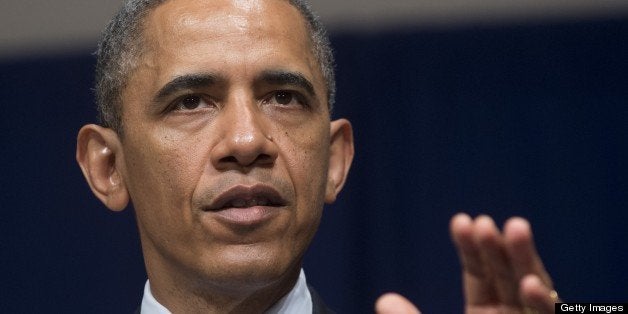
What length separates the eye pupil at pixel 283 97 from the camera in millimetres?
1684

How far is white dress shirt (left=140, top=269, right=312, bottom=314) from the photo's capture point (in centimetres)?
171

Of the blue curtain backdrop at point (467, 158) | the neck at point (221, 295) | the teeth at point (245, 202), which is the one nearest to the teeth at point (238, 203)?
the teeth at point (245, 202)

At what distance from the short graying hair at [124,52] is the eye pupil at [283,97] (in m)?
0.13

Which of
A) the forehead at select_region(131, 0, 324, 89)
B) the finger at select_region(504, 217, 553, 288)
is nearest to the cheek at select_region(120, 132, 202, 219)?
the forehead at select_region(131, 0, 324, 89)

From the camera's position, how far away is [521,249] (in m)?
1.17

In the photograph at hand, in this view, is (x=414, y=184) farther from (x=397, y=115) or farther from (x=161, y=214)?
(x=161, y=214)

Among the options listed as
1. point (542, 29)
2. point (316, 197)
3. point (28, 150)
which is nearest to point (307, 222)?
point (316, 197)

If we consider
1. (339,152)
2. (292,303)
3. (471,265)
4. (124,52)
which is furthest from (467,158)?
(471,265)

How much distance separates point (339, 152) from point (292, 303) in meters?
0.32

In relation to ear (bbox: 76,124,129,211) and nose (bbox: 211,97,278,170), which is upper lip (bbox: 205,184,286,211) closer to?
nose (bbox: 211,97,278,170)

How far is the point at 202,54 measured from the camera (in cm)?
165

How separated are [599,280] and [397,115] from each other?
599 mm

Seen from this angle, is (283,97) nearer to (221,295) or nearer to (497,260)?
(221,295)

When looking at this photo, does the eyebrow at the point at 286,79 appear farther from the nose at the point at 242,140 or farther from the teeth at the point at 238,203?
the teeth at the point at 238,203
